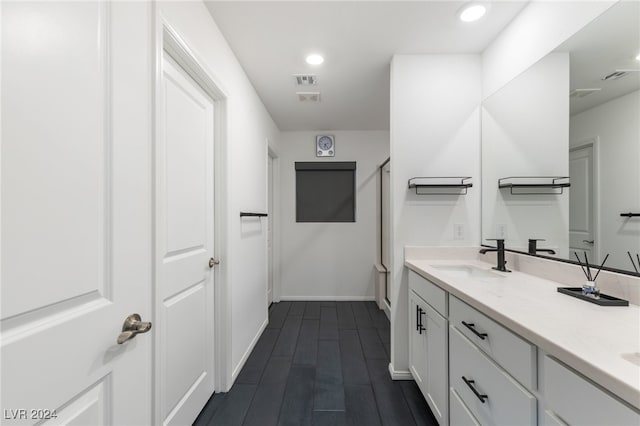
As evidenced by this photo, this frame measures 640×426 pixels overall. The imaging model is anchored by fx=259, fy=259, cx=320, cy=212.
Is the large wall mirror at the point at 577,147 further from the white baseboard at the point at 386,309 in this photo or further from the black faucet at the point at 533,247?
the white baseboard at the point at 386,309

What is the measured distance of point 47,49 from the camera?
562mm

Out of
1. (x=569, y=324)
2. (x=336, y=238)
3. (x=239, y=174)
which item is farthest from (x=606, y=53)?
(x=336, y=238)

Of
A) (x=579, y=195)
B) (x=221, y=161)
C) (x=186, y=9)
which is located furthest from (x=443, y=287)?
(x=186, y=9)

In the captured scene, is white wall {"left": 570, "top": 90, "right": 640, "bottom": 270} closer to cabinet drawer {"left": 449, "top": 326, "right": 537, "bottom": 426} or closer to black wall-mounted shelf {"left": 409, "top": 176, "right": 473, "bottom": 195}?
cabinet drawer {"left": 449, "top": 326, "right": 537, "bottom": 426}

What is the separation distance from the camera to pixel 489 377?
1017mm

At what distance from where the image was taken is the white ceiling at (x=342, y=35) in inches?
62.4

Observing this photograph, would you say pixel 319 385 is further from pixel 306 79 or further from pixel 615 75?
pixel 306 79

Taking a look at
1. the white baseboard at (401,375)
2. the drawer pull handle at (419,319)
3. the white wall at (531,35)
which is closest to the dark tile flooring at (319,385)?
the white baseboard at (401,375)

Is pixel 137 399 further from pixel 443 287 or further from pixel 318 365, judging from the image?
pixel 318 365

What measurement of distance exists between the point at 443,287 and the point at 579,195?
0.78 m

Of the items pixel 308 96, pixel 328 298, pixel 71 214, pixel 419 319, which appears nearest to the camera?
pixel 71 214

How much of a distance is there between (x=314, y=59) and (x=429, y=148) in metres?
1.16

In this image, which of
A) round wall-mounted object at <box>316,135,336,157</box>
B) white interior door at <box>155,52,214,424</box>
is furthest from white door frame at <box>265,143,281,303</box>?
white interior door at <box>155,52,214,424</box>

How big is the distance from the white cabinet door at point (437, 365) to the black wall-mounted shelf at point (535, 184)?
0.95m
